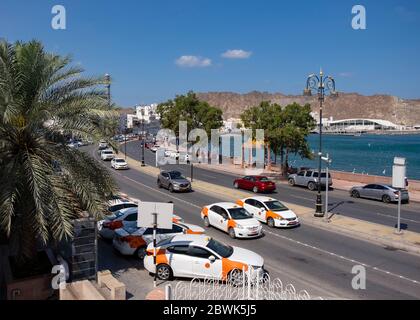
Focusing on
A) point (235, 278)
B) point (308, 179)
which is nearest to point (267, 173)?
point (308, 179)

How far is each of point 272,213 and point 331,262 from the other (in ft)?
19.2

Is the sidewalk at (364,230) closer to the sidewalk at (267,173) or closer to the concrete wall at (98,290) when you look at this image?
the sidewalk at (267,173)

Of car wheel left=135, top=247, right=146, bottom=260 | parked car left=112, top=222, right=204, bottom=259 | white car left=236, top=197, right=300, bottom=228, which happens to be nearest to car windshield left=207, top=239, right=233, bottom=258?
parked car left=112, top=222, right=204, bottom=259

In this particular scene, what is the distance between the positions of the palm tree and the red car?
2233cm

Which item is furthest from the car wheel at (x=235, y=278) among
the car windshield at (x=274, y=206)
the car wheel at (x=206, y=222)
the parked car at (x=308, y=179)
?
the parked car at (x=308, y=179)

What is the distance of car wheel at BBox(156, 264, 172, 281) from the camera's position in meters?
13.8

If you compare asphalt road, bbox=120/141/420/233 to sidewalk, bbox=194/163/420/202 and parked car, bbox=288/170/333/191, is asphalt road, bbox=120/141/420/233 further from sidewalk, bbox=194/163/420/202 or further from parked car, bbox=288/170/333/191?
sidewalk, bbox=194/163/420/202

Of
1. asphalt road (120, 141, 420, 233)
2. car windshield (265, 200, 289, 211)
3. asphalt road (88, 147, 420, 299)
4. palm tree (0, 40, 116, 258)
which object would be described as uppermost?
palm tree (0, 40, 116, 258)

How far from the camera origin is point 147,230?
1662 centimetres

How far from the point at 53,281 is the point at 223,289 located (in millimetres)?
4991

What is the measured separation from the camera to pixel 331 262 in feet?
52.8
